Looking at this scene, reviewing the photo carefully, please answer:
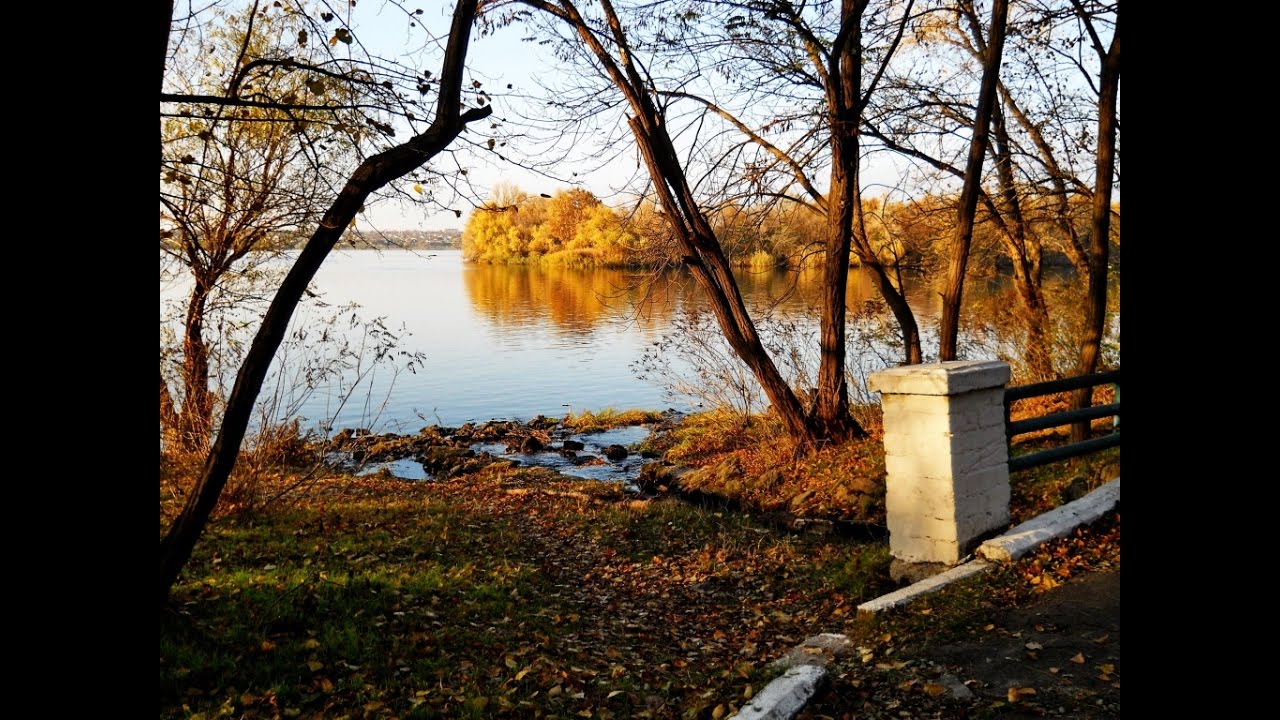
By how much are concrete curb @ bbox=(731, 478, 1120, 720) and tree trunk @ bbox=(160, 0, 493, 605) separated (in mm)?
3505

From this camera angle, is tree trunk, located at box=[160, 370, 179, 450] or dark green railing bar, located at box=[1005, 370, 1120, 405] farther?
tree trunk, located at box=[160, 370, 179, 450]

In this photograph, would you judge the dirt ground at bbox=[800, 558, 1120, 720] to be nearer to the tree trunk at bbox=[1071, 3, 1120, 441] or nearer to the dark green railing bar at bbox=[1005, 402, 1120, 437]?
the dark green railing bar at bbox=[1005, 402, 1120, 437]

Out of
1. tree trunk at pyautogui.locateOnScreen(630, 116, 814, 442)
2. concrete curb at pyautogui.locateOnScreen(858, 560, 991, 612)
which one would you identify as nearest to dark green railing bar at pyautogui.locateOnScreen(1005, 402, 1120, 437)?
concrete curb at pyautogui.locateOnScreen(858, 560, 991, 612)

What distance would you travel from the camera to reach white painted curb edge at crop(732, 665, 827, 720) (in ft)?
15.9

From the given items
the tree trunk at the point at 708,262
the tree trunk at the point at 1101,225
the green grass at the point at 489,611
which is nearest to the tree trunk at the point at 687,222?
the tree trunk at the point at 708,262

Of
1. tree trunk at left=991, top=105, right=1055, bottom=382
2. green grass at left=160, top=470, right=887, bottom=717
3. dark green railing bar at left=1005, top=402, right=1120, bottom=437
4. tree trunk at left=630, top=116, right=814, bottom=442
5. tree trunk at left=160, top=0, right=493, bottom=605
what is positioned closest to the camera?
green grass at left=160, top=470, right=887, bottom=717

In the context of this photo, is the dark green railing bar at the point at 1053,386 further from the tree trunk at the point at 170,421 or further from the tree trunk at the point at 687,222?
the tree trunk at the point at 170,421

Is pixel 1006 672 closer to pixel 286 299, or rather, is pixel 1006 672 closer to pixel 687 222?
pixel 286 299

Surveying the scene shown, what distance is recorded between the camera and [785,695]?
501 centimetres

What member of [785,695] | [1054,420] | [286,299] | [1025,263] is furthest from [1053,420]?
[1025,263]

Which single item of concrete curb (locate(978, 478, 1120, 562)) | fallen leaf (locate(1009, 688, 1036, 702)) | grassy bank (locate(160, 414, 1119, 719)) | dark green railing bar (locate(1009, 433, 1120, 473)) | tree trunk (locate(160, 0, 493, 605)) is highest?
tree trunk (locate(160, 0, 493, 605))

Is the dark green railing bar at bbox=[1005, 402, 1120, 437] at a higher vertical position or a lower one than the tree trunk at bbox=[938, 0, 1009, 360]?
lower

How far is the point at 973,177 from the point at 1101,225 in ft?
5.66

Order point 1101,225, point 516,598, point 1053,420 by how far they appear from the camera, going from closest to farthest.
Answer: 1. point 516,598
2. point 1053,420
3. point 1101,225
